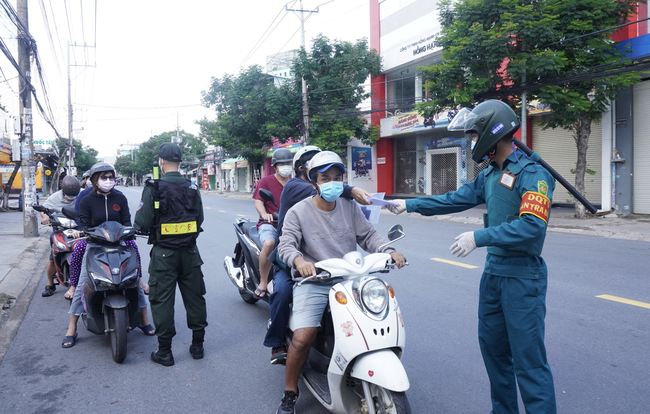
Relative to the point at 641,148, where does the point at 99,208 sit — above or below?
below

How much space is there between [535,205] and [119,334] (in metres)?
3.33

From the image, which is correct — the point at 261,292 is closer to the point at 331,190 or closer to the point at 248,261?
the point at 248,261

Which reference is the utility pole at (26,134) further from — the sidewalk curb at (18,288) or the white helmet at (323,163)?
the white helmet at (323,163)

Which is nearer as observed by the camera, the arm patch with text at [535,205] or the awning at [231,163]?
the arm patch with text at [535,205]

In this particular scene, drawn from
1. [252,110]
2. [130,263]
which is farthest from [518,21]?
[252,110]

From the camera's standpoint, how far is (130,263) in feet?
14.0

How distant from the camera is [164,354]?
3.99 metres

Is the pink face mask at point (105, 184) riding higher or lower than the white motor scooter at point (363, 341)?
higher

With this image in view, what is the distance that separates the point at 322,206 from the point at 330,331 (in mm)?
812

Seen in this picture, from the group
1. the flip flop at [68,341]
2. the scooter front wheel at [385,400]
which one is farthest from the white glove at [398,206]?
the flip flop at [68,341]

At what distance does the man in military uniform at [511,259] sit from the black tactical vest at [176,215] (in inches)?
94.3

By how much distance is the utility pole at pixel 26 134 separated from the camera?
12.3 metres

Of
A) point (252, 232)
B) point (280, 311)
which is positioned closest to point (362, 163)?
point (252, 232)

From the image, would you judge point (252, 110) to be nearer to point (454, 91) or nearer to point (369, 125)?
point (369, 125)
